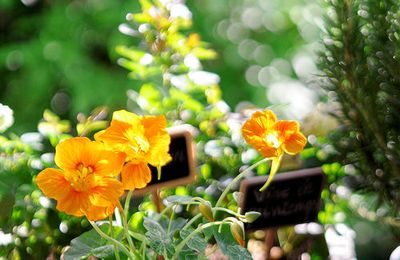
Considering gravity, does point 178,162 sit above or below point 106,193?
below

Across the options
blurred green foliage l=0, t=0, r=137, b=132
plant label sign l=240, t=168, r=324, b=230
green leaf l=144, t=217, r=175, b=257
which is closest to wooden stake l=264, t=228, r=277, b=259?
plant label sign l=240, t=168, r=324, b=230

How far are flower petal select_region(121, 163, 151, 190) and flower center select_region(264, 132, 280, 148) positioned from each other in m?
0.14

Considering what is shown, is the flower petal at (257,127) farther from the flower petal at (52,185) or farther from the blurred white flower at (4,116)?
the blurred white flower at (4,116)

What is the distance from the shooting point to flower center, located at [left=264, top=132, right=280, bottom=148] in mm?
833

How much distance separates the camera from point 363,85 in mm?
946

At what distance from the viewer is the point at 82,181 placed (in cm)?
75

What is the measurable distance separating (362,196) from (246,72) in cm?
159

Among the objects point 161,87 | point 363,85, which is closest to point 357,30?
point 363,85

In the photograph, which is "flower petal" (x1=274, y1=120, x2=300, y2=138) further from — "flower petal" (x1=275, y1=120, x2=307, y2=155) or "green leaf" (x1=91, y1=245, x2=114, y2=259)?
"green leaf" (x1=91, y1=245, x2=114, y2=259)

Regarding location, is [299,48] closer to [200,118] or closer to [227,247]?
[200,118]

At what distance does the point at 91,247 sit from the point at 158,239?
0.10 m

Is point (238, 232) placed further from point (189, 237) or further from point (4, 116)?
point (4, 116)

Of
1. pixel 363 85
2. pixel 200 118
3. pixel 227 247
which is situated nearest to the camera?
pixel 227 247

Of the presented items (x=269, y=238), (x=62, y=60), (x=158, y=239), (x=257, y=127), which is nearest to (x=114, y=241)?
(x=158, y=239)
